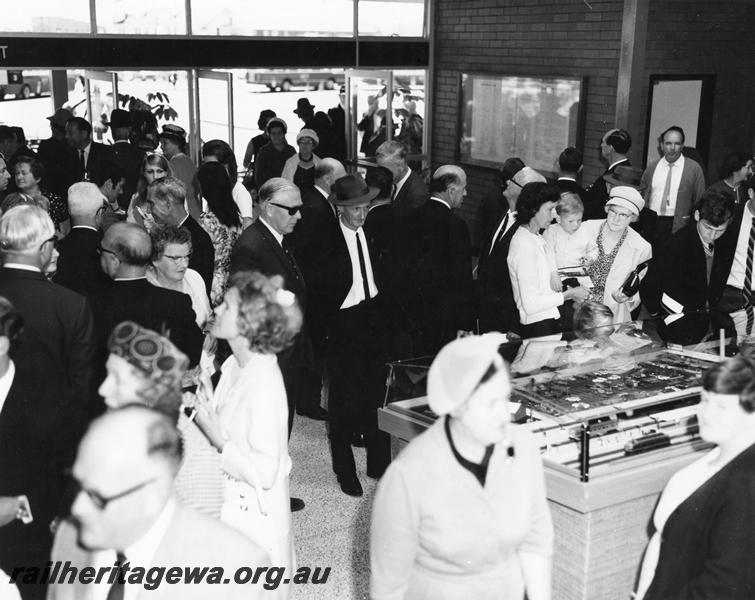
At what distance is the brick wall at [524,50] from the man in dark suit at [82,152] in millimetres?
4974

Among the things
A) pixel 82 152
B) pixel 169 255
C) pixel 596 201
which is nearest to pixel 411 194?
pixel 596 201

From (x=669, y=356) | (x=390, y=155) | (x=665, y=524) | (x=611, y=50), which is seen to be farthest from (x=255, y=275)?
(x=611, y=50)

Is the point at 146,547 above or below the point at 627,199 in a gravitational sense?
below

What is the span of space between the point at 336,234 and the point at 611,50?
574 cm

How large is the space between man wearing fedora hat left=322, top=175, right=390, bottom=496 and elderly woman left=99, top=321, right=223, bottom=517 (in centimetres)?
231

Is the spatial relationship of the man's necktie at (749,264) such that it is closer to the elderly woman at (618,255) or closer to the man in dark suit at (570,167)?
the elderly woman at (618,255)

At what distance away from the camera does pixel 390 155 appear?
7262mm

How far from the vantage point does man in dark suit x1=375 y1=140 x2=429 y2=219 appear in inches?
281

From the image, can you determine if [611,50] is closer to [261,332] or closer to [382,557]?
[261,332]

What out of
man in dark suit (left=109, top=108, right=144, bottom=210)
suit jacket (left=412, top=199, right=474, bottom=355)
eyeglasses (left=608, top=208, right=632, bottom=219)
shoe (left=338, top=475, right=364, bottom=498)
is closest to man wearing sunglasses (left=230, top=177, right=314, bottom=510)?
shoe (left=338, top=475, right=364, bottom=498)

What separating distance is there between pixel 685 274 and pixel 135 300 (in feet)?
9.94

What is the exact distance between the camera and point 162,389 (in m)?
2.54

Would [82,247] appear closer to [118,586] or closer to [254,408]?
[254,408]

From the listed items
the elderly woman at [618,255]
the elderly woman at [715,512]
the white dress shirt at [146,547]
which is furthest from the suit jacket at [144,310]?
the elderly woman at [618,255]
